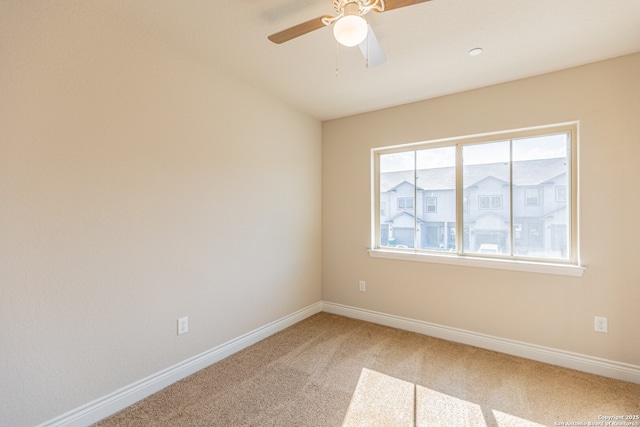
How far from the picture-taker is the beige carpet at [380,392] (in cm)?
177

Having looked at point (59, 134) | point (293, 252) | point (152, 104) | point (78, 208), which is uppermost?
point (152, 104)

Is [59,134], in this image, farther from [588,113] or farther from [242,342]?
[588,113]

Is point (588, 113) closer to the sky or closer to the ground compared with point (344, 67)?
closer to the ground

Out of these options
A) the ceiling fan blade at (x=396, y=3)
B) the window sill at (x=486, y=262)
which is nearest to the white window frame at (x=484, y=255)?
the window sill at (x=486, y=262)

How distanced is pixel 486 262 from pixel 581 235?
72 centimetres

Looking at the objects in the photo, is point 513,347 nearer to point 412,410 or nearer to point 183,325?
point 412,410

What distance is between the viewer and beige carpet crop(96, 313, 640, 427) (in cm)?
177

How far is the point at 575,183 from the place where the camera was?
240 centimetres

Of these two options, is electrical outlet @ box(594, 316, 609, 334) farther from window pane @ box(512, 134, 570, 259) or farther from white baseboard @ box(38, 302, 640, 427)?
window pane @ box(512, 134, 570, 259)

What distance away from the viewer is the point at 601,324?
Answer: 226 cm

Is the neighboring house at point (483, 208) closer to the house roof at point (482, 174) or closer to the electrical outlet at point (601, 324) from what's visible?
the house roof at point (482, 174)

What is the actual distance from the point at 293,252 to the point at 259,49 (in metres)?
2.04

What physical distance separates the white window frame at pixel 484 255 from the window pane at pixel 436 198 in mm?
58

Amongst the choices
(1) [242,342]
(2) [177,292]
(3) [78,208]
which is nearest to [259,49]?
(3) [78,208]
